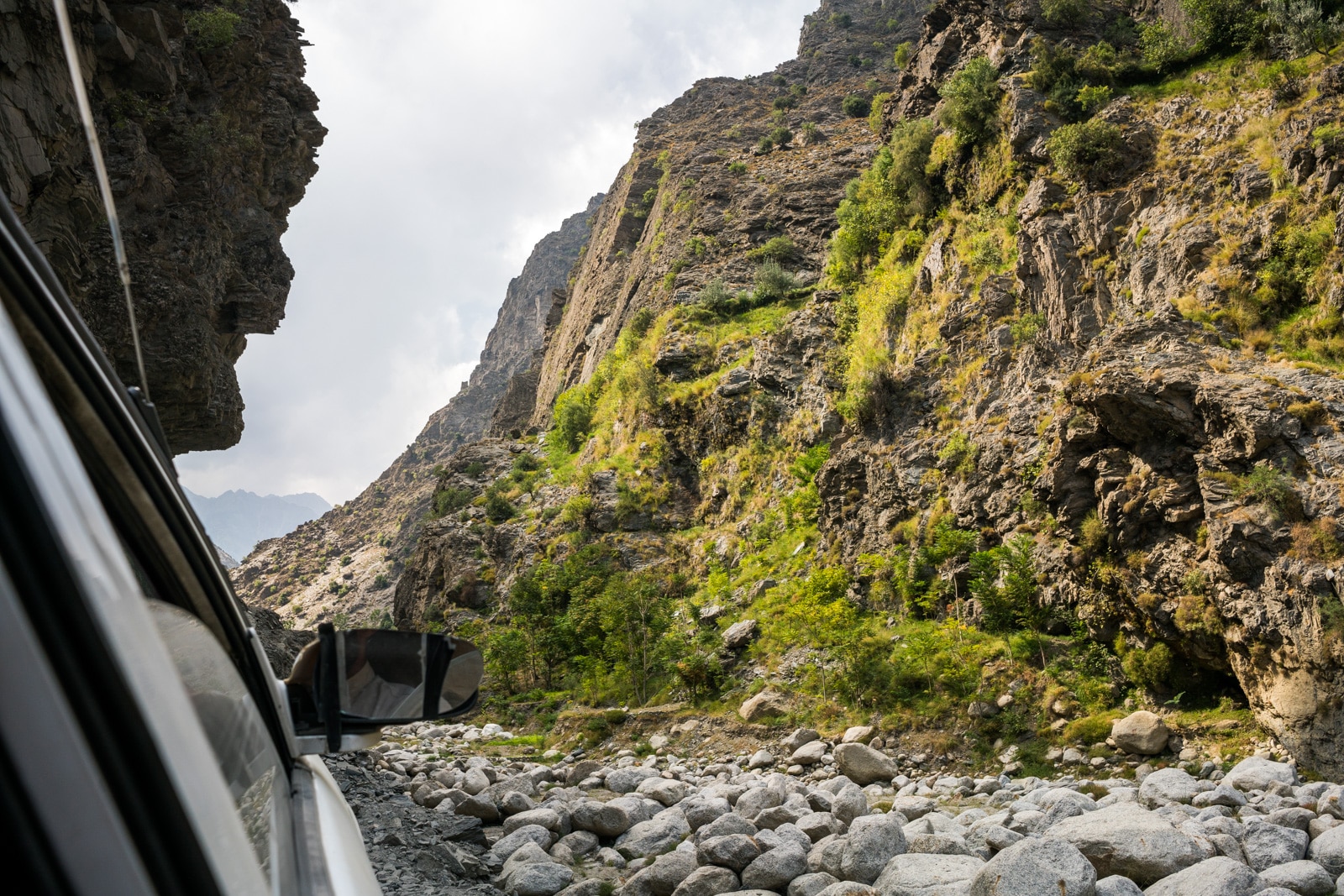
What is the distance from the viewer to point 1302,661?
269 inches

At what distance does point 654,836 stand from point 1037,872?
3.47 meters

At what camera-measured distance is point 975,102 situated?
625 inches

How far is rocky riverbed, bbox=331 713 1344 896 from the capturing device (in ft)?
14.6

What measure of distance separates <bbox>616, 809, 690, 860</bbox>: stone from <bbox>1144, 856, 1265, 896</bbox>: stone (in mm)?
3640

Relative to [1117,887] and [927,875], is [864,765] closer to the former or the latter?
[927,875]

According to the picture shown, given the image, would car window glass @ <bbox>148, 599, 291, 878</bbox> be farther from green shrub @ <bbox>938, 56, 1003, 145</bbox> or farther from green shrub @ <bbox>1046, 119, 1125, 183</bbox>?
green shrub @ <bbox>938, 56, 1003, 145</bbox>

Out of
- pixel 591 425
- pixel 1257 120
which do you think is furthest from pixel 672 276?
pixel 1257 120

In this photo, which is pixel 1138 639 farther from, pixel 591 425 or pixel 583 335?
pixel 583 335

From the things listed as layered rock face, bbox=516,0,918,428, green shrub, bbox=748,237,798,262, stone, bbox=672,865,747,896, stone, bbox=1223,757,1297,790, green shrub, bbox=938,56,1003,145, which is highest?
layered rock face, bbox=516,0,918,428

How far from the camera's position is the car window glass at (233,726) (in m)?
0.88

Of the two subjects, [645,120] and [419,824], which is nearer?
[419,824]

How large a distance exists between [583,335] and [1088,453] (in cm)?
3519

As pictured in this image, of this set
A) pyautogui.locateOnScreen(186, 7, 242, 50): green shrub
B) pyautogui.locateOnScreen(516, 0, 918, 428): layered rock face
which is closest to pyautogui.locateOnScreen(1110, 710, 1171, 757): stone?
pyautogui.locateOnScreen(186, 7, 242, 50): green shrub

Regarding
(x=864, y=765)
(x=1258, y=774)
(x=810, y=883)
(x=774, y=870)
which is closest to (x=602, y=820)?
(x=774, y=870)
